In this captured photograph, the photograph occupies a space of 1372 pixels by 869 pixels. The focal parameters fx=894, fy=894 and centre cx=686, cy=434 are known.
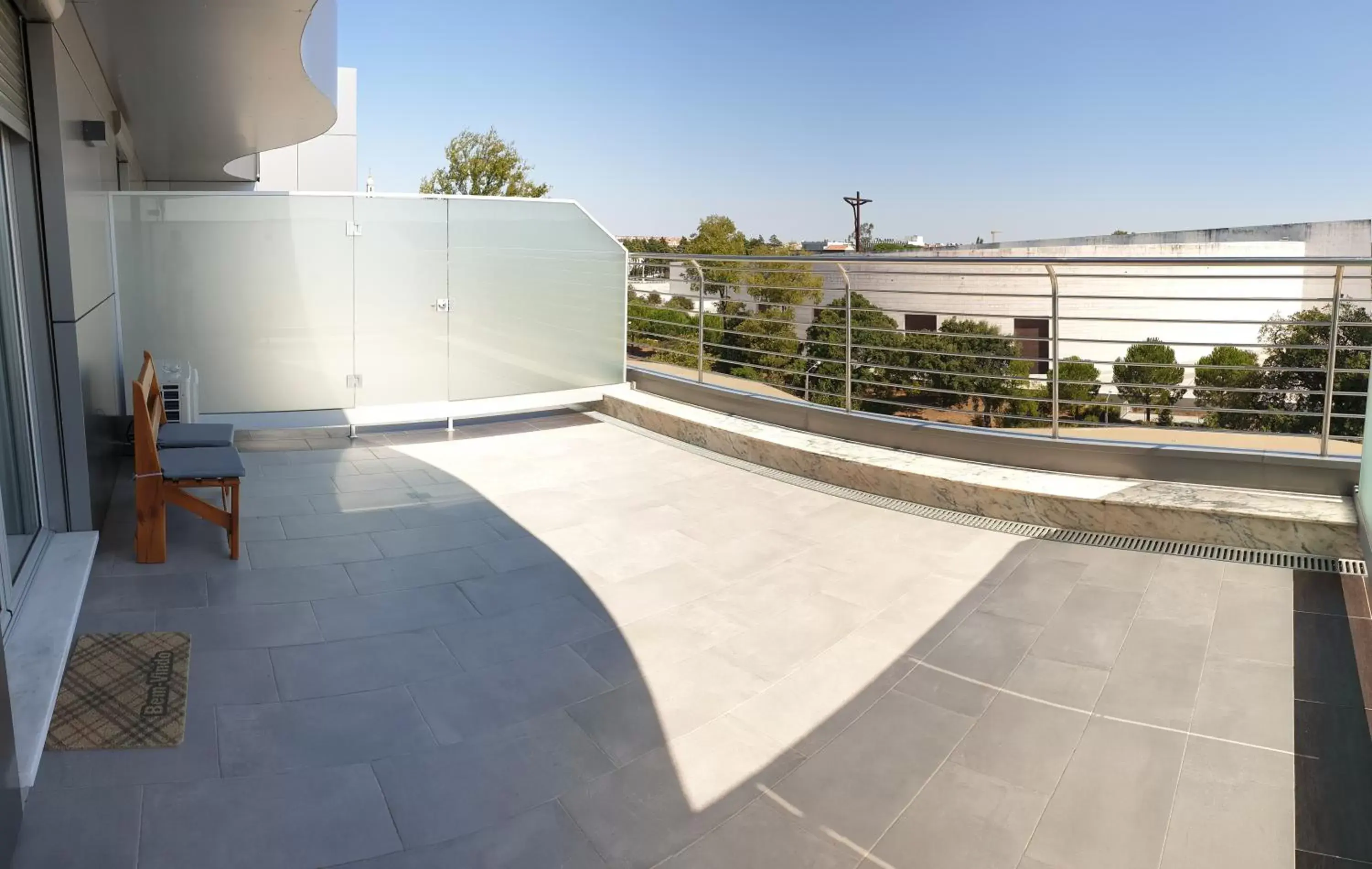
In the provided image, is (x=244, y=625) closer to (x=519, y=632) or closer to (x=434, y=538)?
(x=519, y=632)

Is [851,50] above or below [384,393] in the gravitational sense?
above

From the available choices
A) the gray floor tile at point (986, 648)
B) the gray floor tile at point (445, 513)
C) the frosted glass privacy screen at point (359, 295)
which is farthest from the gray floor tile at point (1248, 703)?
the frosted glass privacy screen at point (359, 295)

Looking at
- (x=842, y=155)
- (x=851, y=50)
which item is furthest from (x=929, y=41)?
(x=842, y=155)

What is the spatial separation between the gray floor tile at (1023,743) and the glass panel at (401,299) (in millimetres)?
5661

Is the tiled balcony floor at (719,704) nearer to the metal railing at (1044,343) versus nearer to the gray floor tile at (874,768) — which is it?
the gray floor tile at (874,768)

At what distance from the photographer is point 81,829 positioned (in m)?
2.21

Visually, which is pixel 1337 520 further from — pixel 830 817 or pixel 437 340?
pixel 437 340

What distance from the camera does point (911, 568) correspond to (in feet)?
14.1

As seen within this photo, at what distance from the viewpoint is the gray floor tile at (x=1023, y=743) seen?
8.49 ft

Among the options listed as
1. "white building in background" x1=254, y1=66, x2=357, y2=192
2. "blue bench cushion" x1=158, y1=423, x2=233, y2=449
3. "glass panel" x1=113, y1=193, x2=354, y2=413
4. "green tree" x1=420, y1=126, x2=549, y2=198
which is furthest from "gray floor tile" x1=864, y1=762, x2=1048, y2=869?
"green tree" x1=420, y1=126, x2=549, y2=198

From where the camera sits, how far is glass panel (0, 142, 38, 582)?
367 centimetres

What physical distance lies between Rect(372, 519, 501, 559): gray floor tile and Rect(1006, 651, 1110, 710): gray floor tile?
2.66 m

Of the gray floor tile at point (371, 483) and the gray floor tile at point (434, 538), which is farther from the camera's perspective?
the gray floor tile at point (371, 483)

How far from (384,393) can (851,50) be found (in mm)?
39532
